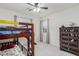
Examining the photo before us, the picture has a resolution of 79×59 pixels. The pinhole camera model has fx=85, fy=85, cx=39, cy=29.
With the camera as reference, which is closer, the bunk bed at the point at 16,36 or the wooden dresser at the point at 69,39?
the bunk bed at the point at 16,36

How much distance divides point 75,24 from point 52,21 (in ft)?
2.53

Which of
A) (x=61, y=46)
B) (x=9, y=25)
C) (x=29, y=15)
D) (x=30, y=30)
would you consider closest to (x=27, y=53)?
(x=30, y=30)

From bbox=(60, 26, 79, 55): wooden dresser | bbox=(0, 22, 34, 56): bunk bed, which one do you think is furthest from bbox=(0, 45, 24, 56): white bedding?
bbox=(60, 26, 79, 55): wooden dresser

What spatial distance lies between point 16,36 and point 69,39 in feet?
6.10

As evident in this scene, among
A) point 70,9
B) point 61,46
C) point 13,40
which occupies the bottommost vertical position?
point 61,46

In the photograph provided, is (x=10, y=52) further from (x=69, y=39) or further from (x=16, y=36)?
(x=69, y=39)

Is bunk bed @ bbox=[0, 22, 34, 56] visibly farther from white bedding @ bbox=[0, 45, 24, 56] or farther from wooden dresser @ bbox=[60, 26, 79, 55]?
wooden dresser @ bbox=[60, 26, 79, 55]

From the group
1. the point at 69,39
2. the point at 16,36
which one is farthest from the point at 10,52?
the point at 69,39

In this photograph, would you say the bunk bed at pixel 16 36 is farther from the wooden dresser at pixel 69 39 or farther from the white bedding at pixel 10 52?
the wooden dresser at pixel 69 39

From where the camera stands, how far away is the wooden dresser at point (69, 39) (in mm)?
Answer: 2619

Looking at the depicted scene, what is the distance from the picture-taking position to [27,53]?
1883mm

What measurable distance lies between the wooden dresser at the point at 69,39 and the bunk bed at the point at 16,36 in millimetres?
1486

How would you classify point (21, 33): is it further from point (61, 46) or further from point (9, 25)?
point (61, 46)

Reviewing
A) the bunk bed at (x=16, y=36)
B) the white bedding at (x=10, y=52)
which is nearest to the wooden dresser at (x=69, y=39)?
the bunk bed at (x=16, y=36)
